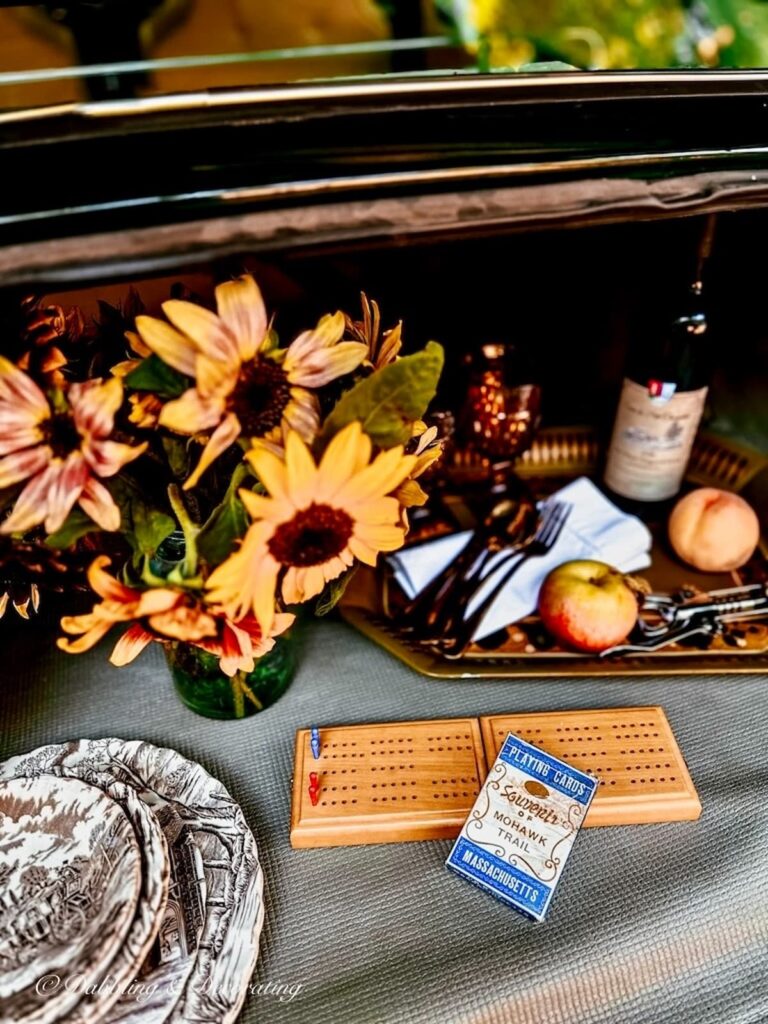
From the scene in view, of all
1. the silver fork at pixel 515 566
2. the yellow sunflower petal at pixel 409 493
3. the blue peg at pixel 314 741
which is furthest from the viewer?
the silver fork at pixel 515 566

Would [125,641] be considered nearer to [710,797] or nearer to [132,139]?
[132,139]

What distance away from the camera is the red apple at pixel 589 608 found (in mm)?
733

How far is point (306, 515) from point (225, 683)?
0.99 ft

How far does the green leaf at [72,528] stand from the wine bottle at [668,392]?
2.08 feet

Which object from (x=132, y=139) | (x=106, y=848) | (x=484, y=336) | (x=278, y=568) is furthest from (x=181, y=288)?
(x=484, y=336)

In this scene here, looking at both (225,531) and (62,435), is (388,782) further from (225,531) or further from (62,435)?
(62,435)

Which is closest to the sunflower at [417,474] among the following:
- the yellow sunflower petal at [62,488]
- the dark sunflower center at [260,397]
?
the dark sunflower center at [260,397]

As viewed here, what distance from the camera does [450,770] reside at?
2.08 ft

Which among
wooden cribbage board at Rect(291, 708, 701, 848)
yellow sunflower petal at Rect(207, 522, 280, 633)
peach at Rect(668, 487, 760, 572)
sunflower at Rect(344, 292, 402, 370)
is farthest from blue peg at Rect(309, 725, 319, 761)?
peach at Rect(668, 487, 760, 572)

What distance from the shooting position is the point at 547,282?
1.00 metres

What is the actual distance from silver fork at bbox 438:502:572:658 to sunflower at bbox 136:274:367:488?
14.1 inches

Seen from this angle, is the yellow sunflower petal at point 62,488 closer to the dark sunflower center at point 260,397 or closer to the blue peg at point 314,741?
the dark sunflower center at point 260,397

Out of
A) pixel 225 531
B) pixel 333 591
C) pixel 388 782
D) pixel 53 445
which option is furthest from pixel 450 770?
pixel 53 445

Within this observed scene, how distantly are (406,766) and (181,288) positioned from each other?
423mm
